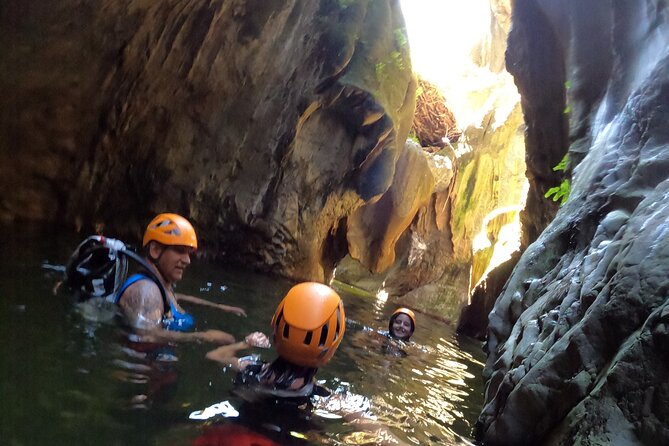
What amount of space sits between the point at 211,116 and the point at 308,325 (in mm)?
10100

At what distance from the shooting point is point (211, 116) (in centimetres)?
1217

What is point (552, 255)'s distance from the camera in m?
4.97

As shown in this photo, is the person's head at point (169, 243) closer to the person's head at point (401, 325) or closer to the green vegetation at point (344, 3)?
the person's head at point (401, 325)

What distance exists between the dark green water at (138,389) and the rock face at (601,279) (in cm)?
88

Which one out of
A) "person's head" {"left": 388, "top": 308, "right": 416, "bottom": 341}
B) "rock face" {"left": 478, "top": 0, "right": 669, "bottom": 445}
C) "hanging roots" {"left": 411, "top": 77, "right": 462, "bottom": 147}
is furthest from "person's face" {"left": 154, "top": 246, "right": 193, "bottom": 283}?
"hanging roots" {"left": 411, "top": 77, "right": 462, "bottom": 147}

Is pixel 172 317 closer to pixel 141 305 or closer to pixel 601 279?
pixel 141 305

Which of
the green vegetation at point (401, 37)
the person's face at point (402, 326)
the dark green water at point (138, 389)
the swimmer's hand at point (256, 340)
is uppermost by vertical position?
the green vegetation at point (401, 37)

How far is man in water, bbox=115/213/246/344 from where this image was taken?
4059 mm

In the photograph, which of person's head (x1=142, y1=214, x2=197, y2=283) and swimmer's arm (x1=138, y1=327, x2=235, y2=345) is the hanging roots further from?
swimmer's arm (x1=138, y1=327, x2=235, y2=345)

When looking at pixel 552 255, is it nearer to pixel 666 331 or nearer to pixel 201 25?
pixel 666 331

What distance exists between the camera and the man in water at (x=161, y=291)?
13.3 feet

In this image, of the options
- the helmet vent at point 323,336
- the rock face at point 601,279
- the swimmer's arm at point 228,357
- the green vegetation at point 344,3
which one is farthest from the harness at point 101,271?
the green vegetation at point 344,3

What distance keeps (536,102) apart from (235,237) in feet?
25.0

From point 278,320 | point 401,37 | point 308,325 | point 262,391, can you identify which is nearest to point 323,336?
point 308,325
